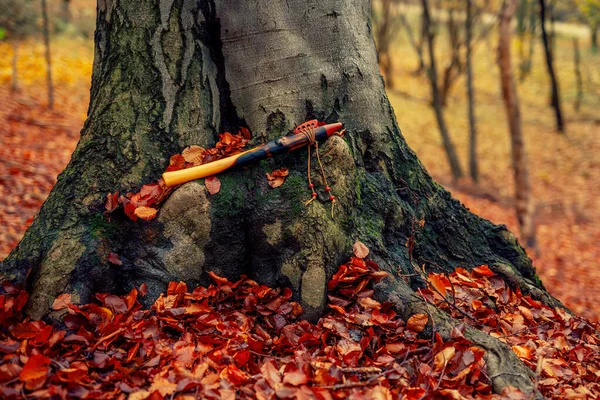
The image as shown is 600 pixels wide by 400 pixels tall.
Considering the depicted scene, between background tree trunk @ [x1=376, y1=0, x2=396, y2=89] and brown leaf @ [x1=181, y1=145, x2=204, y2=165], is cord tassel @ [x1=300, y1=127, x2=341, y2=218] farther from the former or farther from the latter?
background tree trunk @ [x1=376, y1=0, x2=396, y2=89]

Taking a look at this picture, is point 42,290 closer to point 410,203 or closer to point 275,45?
point 275,45

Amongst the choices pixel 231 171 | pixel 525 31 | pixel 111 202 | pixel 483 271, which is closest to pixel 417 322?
pixel 483 271

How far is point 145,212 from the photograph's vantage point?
259cm

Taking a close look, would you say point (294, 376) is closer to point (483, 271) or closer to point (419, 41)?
point (483, 271)

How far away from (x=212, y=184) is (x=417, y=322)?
4.22 ft

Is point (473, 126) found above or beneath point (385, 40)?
beneath

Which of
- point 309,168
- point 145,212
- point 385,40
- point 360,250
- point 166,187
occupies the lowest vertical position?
point 360,250

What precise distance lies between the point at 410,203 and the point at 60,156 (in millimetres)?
A: 6335

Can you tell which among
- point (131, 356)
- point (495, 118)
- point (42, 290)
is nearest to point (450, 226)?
point (131, 356)

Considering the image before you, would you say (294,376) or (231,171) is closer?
(294,376)

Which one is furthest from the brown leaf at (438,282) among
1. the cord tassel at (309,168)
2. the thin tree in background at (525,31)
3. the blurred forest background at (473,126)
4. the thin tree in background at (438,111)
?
the thin tree in background at (525,31)

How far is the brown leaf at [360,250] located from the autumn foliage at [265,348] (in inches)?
1.7

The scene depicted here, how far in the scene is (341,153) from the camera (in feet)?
8.91

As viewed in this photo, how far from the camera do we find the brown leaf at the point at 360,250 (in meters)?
2.68
